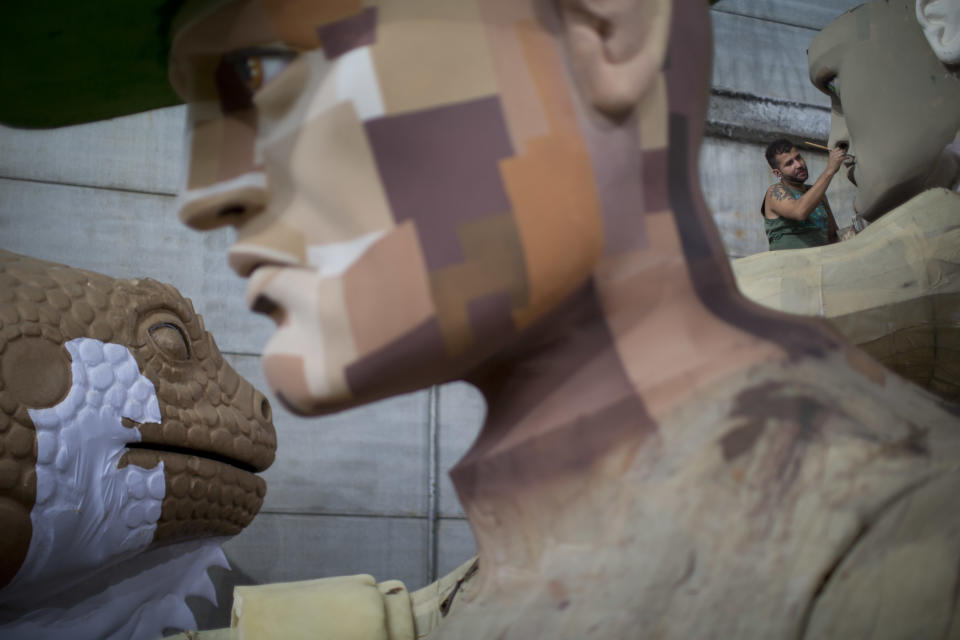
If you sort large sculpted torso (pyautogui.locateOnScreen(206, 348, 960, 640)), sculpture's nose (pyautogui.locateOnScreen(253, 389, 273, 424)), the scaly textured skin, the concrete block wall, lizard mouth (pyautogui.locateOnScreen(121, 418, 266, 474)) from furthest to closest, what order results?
1. the concrete block wall
2. sculpture's nose (pyautogui.locateOnScreen(253, 389, 273, 424))
3. lizard mouth (pyautogui.locateOnScreen(121, 418, 266, 474))
4. the scaly textured skin
5. large sculpted torso (pyautogui.locateOnScreen(206, 348, 960, 640))

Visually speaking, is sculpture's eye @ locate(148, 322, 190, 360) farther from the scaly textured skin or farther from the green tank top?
the green tank top

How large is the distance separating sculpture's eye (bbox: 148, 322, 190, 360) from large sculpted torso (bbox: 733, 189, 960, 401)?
3.43 feet

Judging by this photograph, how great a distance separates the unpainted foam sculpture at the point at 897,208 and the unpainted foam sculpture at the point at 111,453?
99 centimetres

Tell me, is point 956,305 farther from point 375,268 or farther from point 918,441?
point 375,268

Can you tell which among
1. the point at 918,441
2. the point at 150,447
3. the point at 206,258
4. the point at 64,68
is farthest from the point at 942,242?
the point at 206,258

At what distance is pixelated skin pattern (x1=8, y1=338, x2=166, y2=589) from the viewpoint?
5.02 ft

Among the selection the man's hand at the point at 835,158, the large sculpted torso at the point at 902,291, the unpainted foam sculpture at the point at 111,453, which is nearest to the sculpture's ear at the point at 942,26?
the large sculpted torso at the point at 902,291

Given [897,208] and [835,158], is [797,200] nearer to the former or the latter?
[835,158]

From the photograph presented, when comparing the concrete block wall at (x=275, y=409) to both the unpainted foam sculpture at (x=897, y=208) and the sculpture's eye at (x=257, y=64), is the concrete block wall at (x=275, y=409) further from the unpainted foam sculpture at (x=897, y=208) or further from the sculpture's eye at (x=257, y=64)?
the sculpture's eye at (x=257, y=64)

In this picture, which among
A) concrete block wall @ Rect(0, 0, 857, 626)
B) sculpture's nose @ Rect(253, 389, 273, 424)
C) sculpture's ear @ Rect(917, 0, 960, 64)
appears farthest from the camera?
concrete block wall @ Rect(0, 0, 857, 626)

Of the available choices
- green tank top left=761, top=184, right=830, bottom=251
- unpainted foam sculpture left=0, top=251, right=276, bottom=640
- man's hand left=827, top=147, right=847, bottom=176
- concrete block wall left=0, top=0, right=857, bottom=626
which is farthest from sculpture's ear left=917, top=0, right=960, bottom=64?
concrete block wall left=0, top=0, right=857, bottom=626

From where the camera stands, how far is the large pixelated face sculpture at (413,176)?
2.32 ft

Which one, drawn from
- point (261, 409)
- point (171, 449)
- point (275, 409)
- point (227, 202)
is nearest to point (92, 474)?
point (171, 449)

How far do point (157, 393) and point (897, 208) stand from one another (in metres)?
1.21
